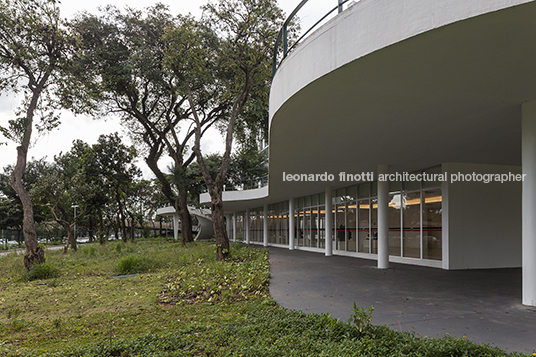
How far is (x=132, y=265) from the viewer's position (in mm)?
12281

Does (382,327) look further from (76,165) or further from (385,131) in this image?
(76,165)

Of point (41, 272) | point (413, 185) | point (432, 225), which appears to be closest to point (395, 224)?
point (413, 185)

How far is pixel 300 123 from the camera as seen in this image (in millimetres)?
6605

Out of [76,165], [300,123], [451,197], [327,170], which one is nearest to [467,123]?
[300,123]

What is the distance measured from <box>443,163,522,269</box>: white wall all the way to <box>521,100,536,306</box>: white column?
4.81m

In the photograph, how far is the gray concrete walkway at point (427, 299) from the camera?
464cm

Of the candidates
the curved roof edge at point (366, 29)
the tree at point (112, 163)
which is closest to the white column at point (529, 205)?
the curved roof edge at point (366, 29)

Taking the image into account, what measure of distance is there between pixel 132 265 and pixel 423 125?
408 inches

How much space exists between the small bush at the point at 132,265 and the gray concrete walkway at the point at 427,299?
16.2 ft

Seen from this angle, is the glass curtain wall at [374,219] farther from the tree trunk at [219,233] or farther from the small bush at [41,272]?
the small bush at [41,272]

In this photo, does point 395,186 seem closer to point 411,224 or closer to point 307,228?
point 411,224

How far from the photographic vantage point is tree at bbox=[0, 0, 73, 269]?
13.0 meters

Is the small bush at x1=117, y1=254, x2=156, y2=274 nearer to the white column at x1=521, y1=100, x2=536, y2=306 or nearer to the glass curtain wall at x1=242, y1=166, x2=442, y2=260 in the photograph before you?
the glass curtain wall at x1=242, y1=166, x2=442, y2=260

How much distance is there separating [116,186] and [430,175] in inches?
1083
